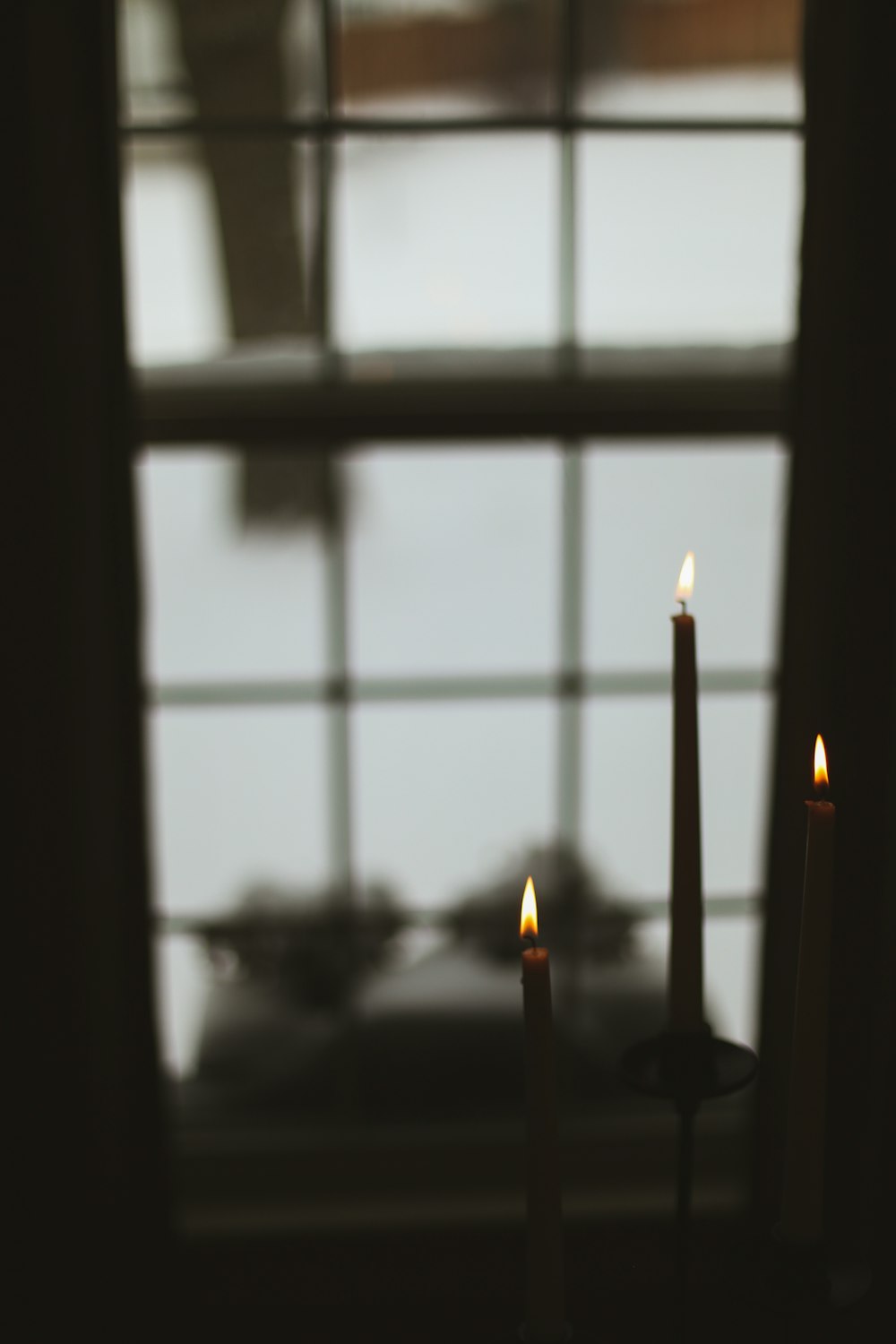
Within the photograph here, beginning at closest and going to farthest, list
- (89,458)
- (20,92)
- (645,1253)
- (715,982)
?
(20,92)
(89,458)
(645,1253)
(715,982)

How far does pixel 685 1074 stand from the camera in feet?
1.77

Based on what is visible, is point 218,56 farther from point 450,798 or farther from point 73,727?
point 450,798

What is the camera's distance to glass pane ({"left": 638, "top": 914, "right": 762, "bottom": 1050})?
178 centimetres

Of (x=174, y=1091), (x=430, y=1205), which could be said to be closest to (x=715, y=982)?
(x=430, y=1205)

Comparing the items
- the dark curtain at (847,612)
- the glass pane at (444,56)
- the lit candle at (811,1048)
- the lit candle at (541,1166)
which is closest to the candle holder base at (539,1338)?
the lit candle at (541,1166)

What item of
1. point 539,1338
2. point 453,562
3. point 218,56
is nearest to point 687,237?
point 453,562

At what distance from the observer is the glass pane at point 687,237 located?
1.68 m

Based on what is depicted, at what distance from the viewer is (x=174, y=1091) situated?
178 centimetres

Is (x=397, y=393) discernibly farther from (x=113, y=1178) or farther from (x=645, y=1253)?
(x=645, y=1253)

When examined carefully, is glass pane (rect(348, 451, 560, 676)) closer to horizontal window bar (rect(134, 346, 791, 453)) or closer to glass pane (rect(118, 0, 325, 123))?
horizontal window bar (rect(134, 346, 791, 453))

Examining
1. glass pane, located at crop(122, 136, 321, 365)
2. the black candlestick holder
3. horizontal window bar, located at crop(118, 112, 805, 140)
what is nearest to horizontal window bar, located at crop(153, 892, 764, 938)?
glass pane, located at crop(122, 136, 321, 365)

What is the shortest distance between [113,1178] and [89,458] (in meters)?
0.90

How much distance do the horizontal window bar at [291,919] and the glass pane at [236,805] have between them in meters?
0.01

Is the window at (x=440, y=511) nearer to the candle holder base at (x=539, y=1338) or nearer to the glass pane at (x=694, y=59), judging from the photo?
the glass pane at (x=694, y=59)
